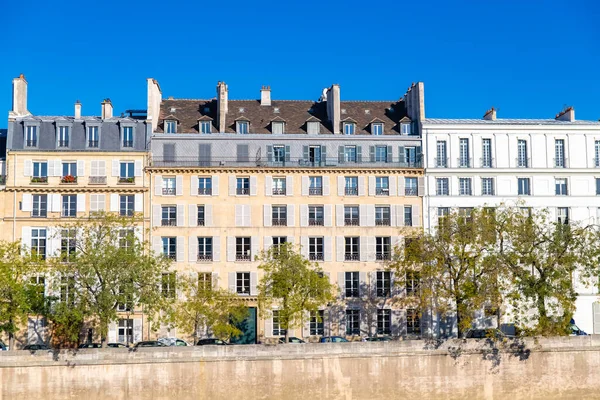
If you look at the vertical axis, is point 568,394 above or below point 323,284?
below

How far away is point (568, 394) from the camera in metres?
58.2

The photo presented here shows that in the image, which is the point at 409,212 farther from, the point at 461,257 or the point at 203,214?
the point at 203,214

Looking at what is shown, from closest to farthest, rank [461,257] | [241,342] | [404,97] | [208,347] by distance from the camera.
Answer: [208,347], [461,257], [241,342], [404,97]

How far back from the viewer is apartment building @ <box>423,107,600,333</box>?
228 feet

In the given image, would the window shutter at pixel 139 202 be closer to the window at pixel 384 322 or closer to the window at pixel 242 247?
the window at pixel 242 247

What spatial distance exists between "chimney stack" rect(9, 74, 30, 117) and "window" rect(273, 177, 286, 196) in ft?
63.7

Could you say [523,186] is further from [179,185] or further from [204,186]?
[179,185]

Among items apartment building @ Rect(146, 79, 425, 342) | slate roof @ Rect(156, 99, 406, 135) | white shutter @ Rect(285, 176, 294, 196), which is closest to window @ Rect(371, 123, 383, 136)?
apartment building @ Rect(146, 79, 425, 342)

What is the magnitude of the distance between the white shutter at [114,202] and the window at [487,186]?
88.2 feet

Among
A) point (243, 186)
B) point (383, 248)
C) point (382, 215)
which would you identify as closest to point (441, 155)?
point (382, 215)

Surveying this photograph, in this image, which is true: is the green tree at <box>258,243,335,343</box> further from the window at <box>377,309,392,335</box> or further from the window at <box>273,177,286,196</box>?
the window at <box>273,177,286,196</box>

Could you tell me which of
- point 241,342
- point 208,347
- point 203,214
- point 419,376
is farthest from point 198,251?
point 419,376

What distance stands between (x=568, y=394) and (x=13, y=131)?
42.2m

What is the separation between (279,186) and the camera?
69.0 m
